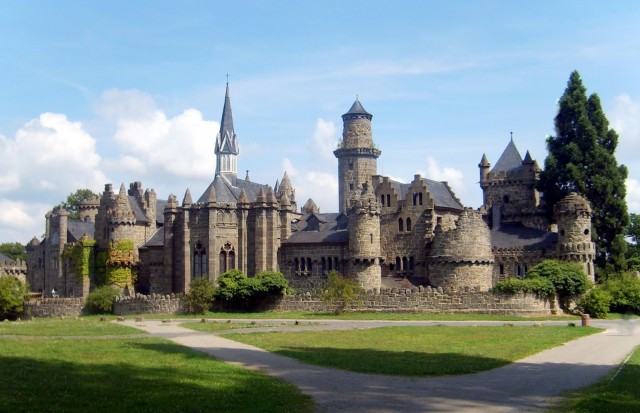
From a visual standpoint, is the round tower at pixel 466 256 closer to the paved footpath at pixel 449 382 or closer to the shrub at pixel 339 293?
the shrub at pixel 339 293

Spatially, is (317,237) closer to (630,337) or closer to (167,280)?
(167,280)

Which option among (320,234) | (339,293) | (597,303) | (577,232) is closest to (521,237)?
(577,232)

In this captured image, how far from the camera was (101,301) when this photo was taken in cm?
7281

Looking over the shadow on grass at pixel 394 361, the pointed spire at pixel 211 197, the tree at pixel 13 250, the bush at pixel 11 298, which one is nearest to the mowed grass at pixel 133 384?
the shadow on grass at pixel 394 361

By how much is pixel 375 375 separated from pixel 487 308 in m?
37.1

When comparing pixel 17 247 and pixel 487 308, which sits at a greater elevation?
pixel 17 247

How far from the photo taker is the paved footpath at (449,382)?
832 inches

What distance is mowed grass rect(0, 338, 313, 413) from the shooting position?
20208 millimetres

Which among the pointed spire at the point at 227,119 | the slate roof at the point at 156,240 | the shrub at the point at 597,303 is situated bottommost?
the shrub at the point at 597,303

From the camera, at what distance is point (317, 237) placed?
78625mm

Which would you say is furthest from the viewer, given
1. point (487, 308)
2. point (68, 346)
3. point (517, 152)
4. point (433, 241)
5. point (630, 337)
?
point (517, 152)

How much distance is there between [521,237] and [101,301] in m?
36.9

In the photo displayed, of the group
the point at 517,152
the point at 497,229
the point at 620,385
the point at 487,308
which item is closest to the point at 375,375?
the point at 620,385

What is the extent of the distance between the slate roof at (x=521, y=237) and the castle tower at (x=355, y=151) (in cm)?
2871
